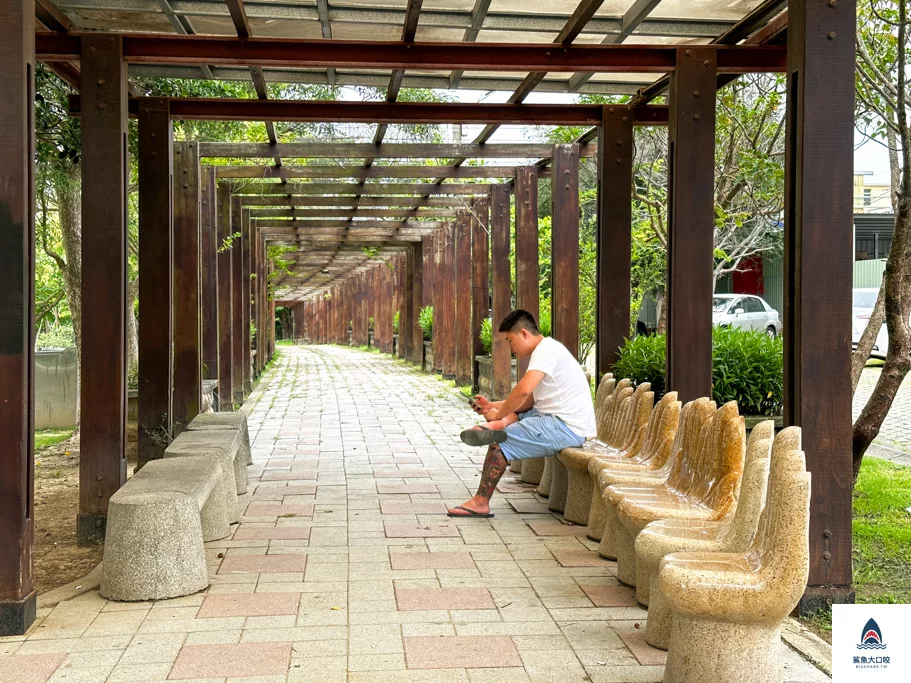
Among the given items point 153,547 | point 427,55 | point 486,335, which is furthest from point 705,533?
point 486,335

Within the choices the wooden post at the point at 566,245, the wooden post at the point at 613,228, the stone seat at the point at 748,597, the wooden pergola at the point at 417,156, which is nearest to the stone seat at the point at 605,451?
the wooden pergola at the point at 417,156

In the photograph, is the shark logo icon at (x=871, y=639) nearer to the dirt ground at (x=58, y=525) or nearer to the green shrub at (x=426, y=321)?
the dirt ground at (x=58, y=525)

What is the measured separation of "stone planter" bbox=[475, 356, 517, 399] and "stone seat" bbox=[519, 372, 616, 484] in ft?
19.2

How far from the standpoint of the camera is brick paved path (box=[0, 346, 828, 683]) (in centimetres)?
366

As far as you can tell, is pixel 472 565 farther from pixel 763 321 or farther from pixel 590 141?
pixel 763 321

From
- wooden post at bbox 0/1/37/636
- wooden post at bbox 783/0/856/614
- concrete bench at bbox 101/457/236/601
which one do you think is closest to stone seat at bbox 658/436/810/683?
wooden post at bbox 783/0/856/614

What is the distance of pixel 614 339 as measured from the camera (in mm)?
8359

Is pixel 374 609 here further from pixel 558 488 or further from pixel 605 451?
pixel 558 488

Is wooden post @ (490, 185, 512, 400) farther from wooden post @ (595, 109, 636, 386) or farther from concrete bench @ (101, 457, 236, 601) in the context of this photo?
concrete bench @ (101, 457, 236, 601)

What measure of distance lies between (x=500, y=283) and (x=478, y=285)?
1.66 meters

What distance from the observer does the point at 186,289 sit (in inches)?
377

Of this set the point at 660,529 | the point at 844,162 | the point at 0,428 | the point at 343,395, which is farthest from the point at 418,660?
the point at 343,395

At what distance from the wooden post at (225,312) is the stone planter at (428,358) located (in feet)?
30.0

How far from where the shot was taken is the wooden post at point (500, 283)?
13711 mm
